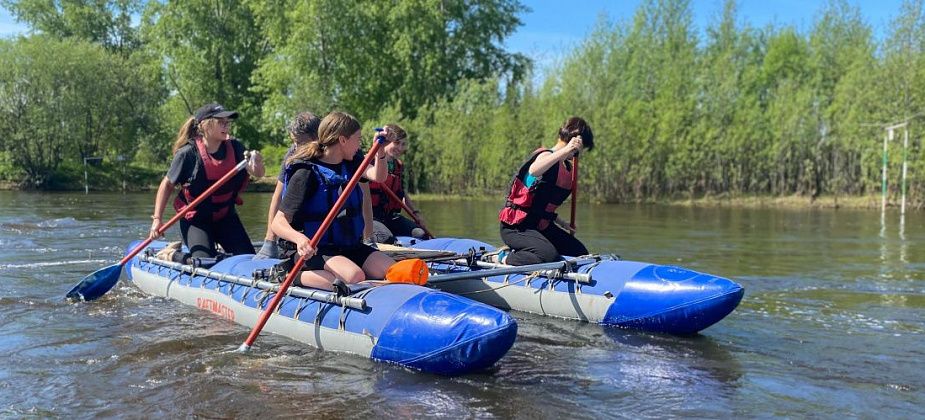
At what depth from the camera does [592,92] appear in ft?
109

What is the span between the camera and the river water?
4.74m

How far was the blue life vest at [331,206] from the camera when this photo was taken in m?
5.66

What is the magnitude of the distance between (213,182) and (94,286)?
1.63 m

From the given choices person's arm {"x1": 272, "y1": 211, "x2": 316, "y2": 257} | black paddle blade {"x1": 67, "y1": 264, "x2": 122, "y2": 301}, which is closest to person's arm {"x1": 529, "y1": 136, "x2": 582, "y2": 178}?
person's arm {"x1": 272, "y1": 211, "x2": 316, "y2": 257}

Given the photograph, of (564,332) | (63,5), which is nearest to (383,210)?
(564,332)

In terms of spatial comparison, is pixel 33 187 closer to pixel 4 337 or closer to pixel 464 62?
pixel 464 62

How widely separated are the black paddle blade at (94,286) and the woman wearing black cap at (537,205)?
13.3ft

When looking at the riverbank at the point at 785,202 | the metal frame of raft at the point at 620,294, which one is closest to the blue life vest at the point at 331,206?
the metal frame of raft at the point at 620,294

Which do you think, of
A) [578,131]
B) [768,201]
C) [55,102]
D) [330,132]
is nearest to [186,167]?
[330,132]

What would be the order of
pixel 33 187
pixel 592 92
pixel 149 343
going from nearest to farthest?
1. pixel 149 343
2. pixel 592 92
3. pixel 33 187

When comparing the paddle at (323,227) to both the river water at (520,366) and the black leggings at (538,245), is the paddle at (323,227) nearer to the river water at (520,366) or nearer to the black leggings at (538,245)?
the river water at (520,366)

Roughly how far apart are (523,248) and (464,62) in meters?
32.0

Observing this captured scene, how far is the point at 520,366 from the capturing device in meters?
5.65

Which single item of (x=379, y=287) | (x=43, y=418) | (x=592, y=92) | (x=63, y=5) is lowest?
(x=43, y=418)
